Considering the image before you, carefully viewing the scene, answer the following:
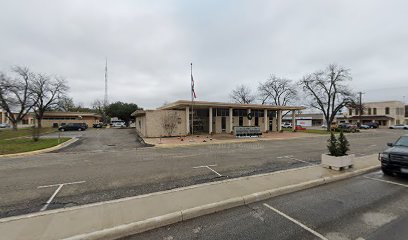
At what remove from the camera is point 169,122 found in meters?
25.0

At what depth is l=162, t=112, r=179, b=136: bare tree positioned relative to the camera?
2495cm

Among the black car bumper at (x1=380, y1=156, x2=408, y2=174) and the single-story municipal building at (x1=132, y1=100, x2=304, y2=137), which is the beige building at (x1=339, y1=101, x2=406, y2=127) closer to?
the single-story municipal building at (x1=132, y1=100, x2=304, y2=137)

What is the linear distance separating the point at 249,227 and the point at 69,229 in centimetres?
347

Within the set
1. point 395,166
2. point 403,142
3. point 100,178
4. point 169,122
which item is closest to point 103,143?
point 169,122

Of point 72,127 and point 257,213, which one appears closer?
point 257,213

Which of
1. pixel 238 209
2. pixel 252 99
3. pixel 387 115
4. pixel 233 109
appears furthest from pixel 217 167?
pixel 387 115

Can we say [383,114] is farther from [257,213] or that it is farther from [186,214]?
[186,214]

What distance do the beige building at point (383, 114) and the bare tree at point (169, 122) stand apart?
65525 mm

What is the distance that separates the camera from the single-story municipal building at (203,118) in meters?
25.0

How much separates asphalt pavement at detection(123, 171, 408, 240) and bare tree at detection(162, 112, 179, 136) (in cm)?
2039

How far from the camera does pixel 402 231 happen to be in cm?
385

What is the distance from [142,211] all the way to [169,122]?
2078 centimetres

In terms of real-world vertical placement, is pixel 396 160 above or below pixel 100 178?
above

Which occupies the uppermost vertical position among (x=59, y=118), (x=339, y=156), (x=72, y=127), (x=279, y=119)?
(x=59, y=118)
